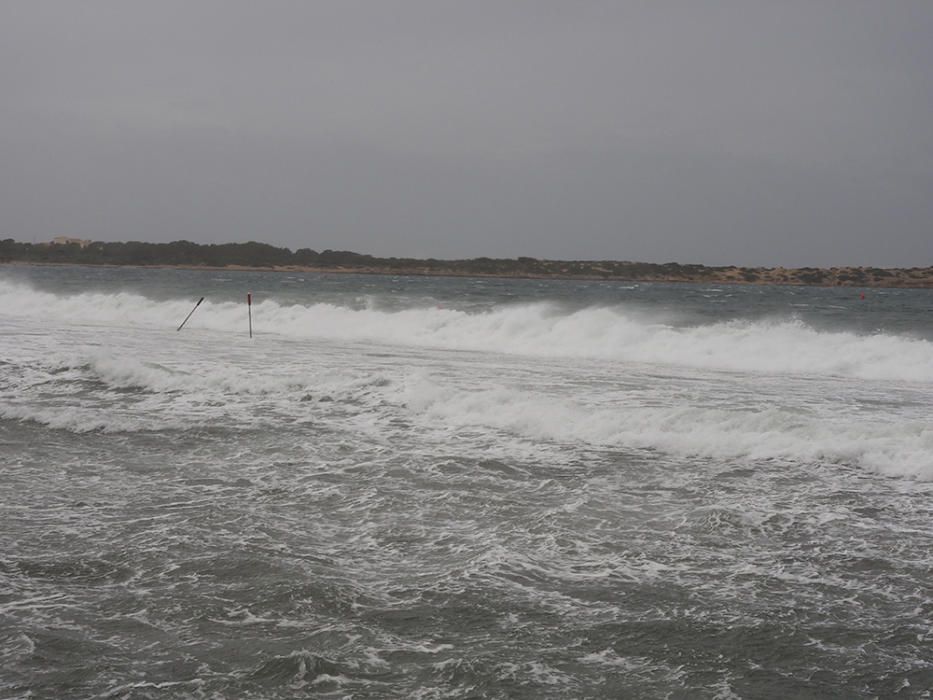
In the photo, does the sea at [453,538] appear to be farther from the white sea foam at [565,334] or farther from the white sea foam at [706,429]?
the white sea foam at [565,334]

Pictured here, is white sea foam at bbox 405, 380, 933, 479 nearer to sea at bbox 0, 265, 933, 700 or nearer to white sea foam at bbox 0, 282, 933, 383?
sea at bbox 0, 265, 933, 700

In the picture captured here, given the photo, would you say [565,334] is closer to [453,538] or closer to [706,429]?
[706,429]

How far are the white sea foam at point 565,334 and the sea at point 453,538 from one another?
665cm

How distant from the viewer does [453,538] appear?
7.09 meters

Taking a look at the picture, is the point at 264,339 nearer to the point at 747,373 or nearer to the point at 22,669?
the point at 747,373

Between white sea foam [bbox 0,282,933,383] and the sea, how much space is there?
6.65 m

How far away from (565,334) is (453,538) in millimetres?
22493

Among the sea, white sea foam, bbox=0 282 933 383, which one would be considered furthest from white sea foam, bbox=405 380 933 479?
white sea foam, bbox=0 282 933 383

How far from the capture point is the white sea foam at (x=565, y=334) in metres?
22.8

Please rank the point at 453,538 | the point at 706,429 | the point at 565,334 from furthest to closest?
the point at 565,334
the point at 706,429
the point at 453,538

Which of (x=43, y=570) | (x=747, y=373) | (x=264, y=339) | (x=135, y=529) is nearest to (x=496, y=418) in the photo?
(x=135, y=529)

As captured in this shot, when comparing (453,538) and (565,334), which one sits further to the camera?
(565,334)

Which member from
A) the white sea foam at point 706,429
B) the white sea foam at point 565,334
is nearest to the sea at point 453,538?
the white sea foam at point 706,429

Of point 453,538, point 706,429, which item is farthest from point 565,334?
point 453,538
